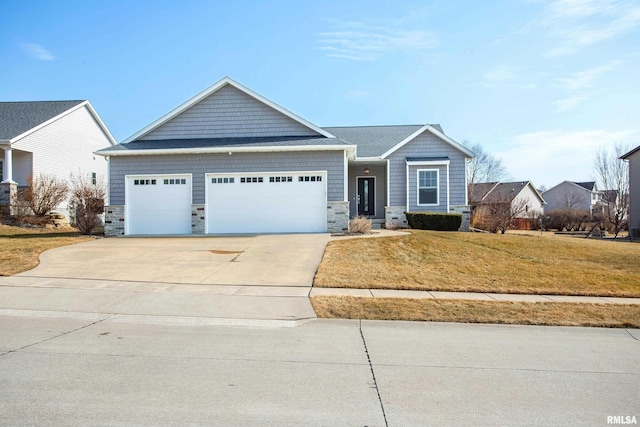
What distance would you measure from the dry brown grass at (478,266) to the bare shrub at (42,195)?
645 inches

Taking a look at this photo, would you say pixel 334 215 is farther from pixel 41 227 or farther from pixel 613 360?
pixel 41 227

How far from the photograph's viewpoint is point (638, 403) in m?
4.28

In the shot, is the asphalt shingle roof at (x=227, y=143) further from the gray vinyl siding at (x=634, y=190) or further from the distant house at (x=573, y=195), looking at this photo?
the distant house at (x=573, y=195)

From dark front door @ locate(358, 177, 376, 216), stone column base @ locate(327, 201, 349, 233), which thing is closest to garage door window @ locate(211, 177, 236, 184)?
stone column base @ locate(327, 201, 349, 233)

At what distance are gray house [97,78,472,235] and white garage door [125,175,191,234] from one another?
1.7 inches

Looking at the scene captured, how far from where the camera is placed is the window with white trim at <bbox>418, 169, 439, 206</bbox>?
70.6ft

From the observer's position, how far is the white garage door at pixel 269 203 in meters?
18.1

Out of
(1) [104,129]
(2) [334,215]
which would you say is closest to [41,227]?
(1) [104,129]

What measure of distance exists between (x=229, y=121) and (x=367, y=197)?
27.2 feet

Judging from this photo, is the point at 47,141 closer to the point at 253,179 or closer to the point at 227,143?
the point at 227,143

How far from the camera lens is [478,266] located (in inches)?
482

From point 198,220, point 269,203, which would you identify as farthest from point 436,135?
point 198,220

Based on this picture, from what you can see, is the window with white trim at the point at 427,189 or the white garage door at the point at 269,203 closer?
the white garage door at the point at 269,203

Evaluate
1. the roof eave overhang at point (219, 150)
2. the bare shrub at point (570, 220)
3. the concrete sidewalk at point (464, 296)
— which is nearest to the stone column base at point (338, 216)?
the roof eave overhang at point (219, 150)
